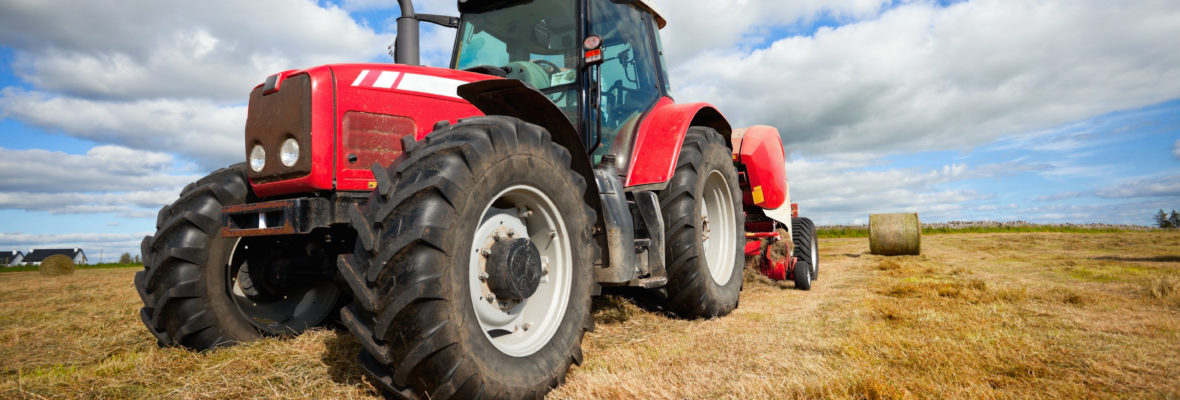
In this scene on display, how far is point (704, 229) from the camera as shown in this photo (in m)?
4.39

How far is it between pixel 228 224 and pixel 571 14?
213 centimetres

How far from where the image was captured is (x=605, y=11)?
3.84 metres

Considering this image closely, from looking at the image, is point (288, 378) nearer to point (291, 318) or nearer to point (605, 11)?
point (291, 318)

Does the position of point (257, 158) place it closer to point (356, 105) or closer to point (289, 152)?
point (289, 152)

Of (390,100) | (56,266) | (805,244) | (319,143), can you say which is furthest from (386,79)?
(56,266)

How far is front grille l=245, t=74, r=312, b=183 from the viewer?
8.17 feet

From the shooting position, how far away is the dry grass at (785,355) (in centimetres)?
211

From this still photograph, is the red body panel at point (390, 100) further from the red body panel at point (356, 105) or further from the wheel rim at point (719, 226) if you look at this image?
the wheel rim at point (719, 226)

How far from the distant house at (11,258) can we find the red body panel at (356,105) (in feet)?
106

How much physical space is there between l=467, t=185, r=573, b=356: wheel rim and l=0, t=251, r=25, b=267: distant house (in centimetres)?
3279

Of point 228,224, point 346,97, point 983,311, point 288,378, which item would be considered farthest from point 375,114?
point 983,311

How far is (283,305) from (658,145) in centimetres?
228

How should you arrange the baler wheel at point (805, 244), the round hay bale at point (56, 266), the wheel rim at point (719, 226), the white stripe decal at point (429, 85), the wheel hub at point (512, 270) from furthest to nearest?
the round hay bale at point (56, 266)
the baler wheel at point (805, 244)
the wheel rim at point (719, 226)
the white stripe decal at point (429, 85)
the wheel hub at point (512, 270)

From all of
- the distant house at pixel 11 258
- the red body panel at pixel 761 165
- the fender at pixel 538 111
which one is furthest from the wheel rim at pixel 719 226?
the distant house at pixel 11 258
